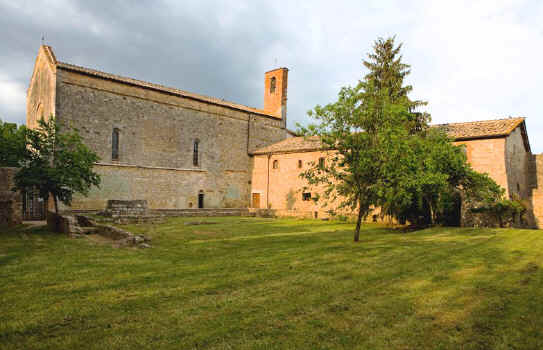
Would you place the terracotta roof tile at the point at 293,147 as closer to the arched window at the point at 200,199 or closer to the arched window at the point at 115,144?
the arched window at the point at 200,199

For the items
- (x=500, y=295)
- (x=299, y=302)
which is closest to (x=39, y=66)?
(x=299, y=302)

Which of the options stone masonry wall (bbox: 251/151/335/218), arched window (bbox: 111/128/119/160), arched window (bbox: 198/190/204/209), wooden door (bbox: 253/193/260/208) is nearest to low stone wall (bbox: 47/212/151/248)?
arched window (bbox: 111/128/119/160)

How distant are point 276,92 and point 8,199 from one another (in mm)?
27098

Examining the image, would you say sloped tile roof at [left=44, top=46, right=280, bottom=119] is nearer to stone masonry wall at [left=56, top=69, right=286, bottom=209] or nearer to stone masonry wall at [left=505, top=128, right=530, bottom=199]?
stone masonry wall at [left=56, top=69, right=286, bottom=209]

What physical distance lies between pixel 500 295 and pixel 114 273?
7.42 meters

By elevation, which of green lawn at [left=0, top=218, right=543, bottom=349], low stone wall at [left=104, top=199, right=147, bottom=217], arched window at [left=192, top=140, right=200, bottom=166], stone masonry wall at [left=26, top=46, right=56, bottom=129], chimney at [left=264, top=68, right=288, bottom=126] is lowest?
green lawn at [left=0, top=218, right=543, bottom=349]

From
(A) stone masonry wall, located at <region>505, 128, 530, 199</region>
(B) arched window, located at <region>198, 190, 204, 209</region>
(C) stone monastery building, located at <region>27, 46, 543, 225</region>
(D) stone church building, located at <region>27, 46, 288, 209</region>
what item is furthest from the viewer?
(B) arched window, located at <region>198, 190, 204, 209</region>

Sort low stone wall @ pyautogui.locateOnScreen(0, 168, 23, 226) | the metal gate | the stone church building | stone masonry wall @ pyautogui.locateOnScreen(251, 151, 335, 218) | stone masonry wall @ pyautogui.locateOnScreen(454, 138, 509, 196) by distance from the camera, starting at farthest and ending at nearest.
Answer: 1. stone masonry wall @ pyautogui.locateOnScreen(251, 151, 335, 218)
2. the stone church building
3. the metal gate
4. stone masonry wall @ pyautogui.locateOnScreen(454, 138, 509, 196)
5. low stone wall @ pyautogui.locateOnScreen(0, 168, 23, 226)

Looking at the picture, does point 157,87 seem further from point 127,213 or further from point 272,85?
point 272,85

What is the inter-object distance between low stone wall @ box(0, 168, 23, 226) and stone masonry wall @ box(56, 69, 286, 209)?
7.95 metres

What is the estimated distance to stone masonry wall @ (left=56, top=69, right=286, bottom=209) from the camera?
2397 centimetres

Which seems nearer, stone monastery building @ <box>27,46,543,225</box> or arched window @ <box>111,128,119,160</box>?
stone monastery building @ <box>27,46,543,225</box>

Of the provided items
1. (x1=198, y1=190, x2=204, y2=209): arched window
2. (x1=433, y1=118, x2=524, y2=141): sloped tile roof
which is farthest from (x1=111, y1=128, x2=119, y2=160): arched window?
(x1=433, y1=118, x2=524, y2=141): sloped tile roof

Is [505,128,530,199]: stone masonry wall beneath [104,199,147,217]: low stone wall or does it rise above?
above
